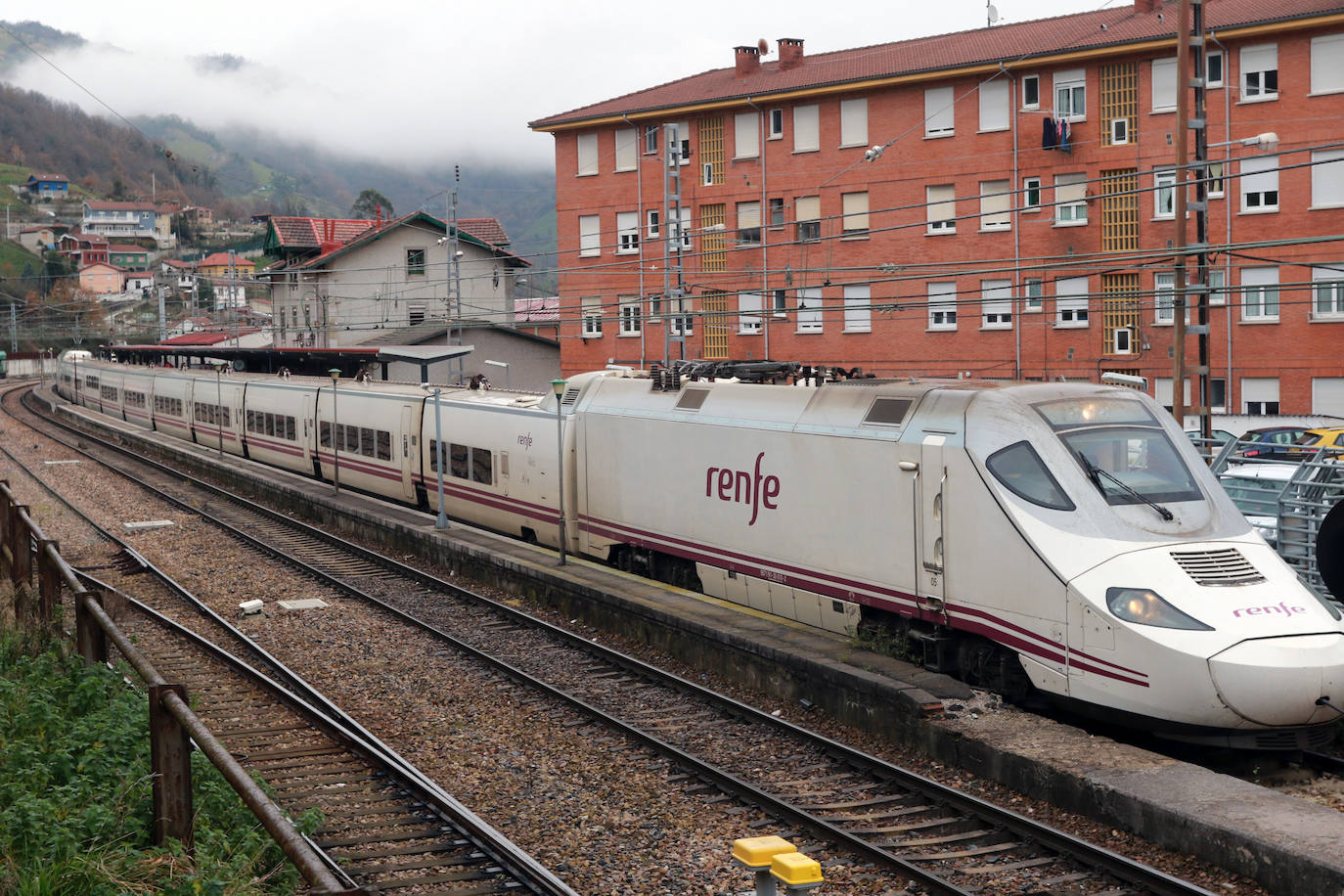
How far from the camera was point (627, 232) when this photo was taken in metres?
47.8

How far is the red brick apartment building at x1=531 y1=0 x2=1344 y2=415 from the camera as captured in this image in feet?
117

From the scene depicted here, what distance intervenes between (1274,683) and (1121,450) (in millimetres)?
2546

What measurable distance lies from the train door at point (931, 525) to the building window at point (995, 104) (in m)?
31.1

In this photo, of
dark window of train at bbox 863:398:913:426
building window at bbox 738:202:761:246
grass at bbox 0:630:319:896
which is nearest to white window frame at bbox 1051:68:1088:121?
building window at bbox 738:202:761:246

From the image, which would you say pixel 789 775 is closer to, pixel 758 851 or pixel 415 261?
pixel 758 851

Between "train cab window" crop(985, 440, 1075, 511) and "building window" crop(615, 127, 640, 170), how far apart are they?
3875 centimetres

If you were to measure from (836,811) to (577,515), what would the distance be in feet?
32.6

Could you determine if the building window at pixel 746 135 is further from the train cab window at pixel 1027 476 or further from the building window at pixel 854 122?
the train cab window at pixel 1027 476

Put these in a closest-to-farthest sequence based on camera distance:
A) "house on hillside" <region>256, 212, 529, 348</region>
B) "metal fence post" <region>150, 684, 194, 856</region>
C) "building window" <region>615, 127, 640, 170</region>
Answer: "metal fence post" <region>150, 684, 194, 856</region>, "building window" <region>615, 127, 640, 170</region>, "house on hillside" <region>256, 212, 529, 348</region>

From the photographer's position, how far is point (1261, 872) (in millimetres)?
7645

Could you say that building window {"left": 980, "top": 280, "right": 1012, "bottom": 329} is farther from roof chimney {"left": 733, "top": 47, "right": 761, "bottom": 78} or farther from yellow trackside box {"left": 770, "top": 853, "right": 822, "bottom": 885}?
yellow trackside box {"left": 770, "top": 853, "right": 822, "bottom": 885}

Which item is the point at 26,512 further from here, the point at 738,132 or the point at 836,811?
the point at 738,132

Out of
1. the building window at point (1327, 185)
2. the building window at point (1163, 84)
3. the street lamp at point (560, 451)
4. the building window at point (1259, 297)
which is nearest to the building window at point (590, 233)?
the building window at point (1163, 84)

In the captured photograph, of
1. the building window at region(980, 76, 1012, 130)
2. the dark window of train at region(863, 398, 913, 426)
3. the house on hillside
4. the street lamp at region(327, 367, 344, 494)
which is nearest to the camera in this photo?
the dark window of train at region(863, 398, 913, 426)
